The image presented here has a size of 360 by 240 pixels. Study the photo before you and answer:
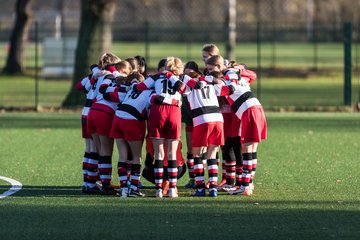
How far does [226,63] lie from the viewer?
42.8 ft

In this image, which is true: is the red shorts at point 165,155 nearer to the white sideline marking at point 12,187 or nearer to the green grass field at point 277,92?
the white sideline marking at point 12,187

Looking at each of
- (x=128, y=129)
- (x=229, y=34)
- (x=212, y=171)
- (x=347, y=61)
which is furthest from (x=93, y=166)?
(x=229, y=34)

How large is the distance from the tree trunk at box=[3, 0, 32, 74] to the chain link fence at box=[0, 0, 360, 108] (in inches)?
28.8

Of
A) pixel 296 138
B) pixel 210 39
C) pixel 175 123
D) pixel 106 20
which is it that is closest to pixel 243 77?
pixel 175 123

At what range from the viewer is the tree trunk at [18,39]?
3928 centimetres

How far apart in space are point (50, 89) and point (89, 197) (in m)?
21.5

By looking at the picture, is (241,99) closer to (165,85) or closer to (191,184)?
(165,85)

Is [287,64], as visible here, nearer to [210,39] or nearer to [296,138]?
[210,39]

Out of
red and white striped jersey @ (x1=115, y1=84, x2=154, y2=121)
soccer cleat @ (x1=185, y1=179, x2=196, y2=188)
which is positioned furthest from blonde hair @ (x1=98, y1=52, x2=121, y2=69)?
soccer cleat @ (x1=185, y1=179, x2=196, y2=188)

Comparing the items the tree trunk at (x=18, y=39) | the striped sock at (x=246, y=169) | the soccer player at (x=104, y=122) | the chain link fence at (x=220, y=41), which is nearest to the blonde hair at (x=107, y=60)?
the soccer player at (x=104, y=122)

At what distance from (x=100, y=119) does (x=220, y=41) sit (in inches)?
1831

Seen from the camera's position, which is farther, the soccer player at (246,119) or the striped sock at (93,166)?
the striped sock at (93,166)

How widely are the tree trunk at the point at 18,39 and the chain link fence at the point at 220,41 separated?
2.40 ft

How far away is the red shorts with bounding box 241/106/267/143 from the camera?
12352 millimetres
